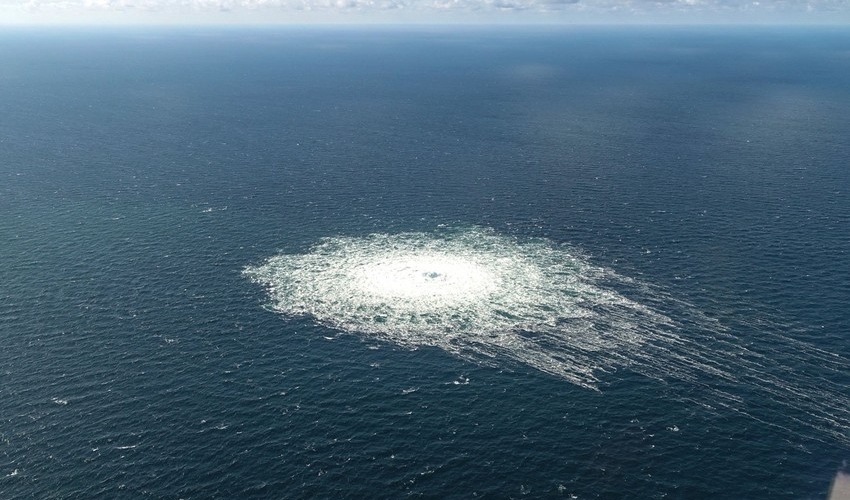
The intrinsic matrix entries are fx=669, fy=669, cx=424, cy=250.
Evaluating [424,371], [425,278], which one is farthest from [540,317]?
[425,278]

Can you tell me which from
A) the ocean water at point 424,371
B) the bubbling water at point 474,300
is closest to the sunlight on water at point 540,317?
the bubbling water at point 474,300

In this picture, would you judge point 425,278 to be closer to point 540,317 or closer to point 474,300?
point 474,300

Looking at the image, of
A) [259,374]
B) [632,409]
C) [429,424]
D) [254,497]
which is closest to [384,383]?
[429,424]

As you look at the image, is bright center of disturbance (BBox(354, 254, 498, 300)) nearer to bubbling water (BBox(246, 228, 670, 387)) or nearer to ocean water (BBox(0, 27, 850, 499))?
bubbling water (BBox(246, 228, 670, 387))

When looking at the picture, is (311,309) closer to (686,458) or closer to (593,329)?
(593,329)

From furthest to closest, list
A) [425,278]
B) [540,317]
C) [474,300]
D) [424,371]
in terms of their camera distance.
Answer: [425,278] < [474,300] < [540,317] < [424,371]
